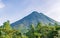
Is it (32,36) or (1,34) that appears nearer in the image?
(1,34)

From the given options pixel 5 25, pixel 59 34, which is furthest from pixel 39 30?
pixel 5 25

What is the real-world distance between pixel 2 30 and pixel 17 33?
8734 mm

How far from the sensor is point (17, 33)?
60.7 metres

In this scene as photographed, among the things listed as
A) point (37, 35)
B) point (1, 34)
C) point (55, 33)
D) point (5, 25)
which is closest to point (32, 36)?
point (37, 35)

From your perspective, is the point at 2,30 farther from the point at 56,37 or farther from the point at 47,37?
the point at 47,37

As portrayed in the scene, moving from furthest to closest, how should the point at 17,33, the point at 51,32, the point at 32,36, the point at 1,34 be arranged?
the point at 51,32 → the point at 32,36 → the point at 17,33 → the point at 1,34

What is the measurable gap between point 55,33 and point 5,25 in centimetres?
2144

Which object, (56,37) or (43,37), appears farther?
(43,37)

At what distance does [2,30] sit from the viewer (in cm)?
5266

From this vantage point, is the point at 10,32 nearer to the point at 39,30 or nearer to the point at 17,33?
the point at 17,33

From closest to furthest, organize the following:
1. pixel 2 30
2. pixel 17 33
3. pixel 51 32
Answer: pixel 2 30
pixel 17 33
pixel 51 32

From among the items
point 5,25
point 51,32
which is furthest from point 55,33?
point 5,25

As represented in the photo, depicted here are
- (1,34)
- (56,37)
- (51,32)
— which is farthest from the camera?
(51,32)

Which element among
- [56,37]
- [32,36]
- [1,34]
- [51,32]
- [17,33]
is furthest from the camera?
[51,32]
